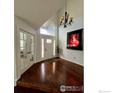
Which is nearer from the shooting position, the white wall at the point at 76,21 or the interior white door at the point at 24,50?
the interior white door at the point at 24,50

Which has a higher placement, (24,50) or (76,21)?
(76,21)

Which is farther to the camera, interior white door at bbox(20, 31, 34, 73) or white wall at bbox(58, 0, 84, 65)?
white wall at bbox(58, 0, 84, 65)

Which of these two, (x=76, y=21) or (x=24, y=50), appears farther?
(x=76, y=21)
